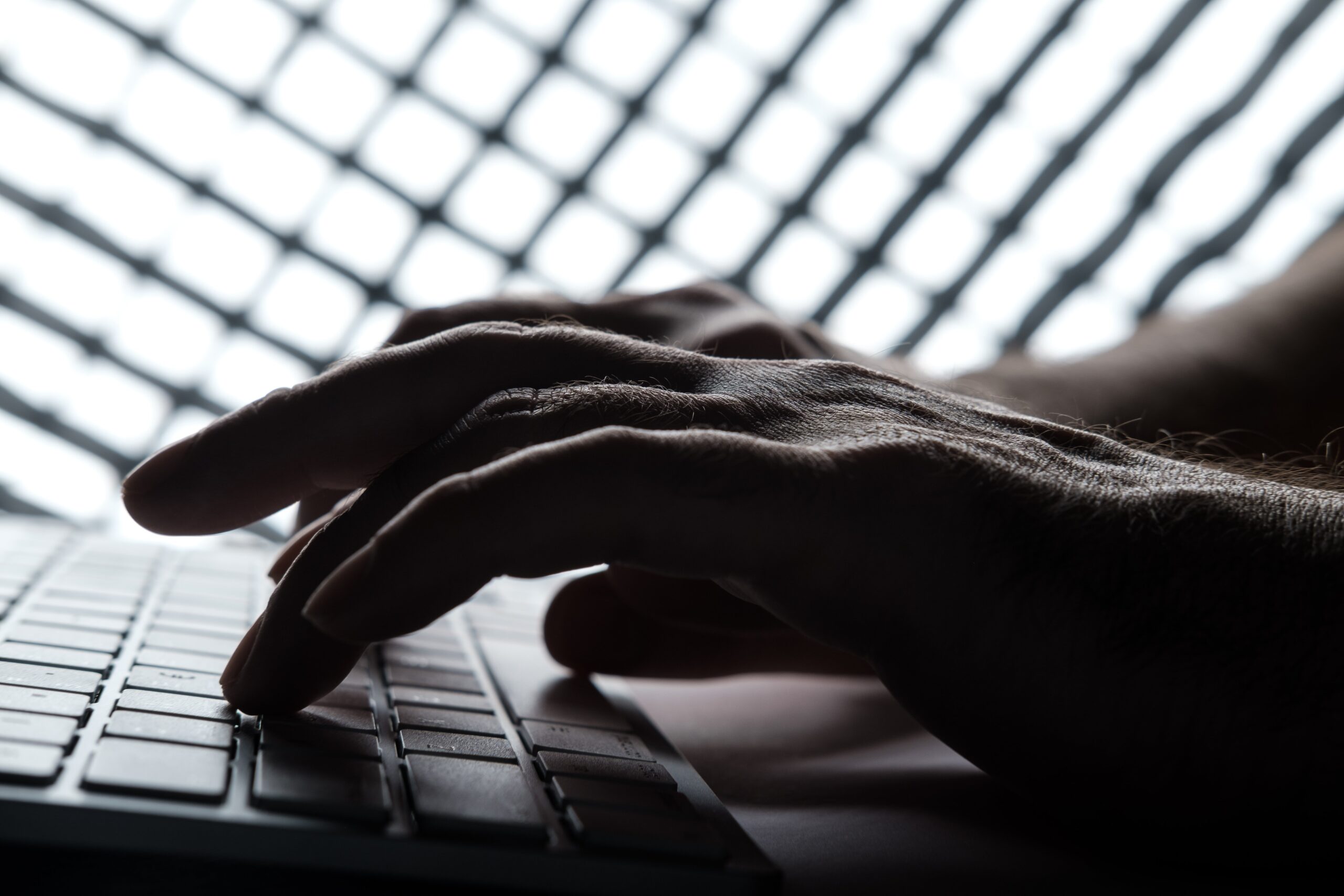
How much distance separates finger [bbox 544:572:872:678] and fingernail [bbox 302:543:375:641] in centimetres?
16

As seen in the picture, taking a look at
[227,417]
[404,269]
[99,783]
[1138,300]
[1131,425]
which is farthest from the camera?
[1138,300]

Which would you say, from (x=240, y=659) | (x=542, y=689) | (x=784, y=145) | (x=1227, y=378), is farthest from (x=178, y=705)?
(x=784, y=145)

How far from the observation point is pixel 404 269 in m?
1.39

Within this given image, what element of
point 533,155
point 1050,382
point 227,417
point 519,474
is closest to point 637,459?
point 519,474

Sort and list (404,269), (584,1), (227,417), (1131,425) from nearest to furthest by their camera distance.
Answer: (227,417), (1131,425), (584,1), (404,269)

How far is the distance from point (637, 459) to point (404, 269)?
48.9 inches

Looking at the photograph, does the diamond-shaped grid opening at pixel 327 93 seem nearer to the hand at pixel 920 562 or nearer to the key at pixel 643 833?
the hand at pixel 920 562

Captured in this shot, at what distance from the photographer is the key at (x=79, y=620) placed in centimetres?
31

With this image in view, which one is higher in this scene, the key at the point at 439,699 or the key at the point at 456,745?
the key at the point at 439,699

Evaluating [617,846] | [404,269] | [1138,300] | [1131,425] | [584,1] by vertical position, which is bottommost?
[617,846]

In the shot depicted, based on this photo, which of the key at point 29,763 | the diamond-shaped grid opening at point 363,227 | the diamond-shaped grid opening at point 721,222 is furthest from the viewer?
the diamond-shaped grid opening at point 721,222

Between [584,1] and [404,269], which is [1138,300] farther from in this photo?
[404,269]

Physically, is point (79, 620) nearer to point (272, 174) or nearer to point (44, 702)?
point (44, 702)

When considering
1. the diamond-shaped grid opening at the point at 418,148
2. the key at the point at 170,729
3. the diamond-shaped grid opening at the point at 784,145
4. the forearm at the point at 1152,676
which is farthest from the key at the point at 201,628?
the diamond-shaped grid opening at the point at 784,145
